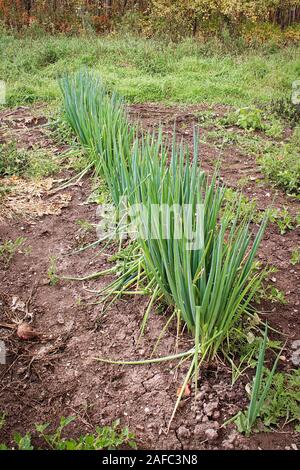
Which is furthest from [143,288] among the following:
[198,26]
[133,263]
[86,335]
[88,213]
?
[198,26]

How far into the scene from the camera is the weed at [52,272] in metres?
2.57

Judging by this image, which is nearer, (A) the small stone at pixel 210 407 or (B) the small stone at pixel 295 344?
(A) the small stone at pixel 210 407

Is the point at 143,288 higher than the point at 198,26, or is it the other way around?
the point at 198,26

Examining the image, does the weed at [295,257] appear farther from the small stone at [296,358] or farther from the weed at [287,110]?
the weed at [287,110]

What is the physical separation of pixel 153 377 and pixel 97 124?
1.90 m

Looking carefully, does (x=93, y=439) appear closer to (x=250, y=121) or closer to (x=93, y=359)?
(x=93, y=359)

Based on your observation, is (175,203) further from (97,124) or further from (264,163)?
(264,163)

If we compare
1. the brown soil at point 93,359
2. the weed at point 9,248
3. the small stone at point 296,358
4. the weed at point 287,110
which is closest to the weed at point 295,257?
the brown soil at point 93,359

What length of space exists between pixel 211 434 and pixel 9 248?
1.69 meters

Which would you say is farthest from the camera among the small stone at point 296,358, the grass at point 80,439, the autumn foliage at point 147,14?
the autumn foliage at point 147,14

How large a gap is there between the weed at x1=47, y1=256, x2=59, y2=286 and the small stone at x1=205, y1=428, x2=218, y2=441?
1.22 metres

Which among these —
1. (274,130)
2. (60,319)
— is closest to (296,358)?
(60,319)

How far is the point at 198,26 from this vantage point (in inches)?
408

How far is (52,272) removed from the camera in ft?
8.67
